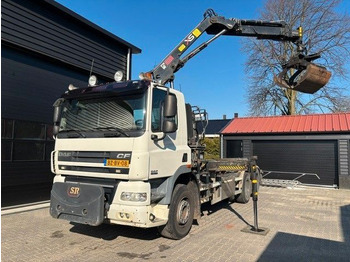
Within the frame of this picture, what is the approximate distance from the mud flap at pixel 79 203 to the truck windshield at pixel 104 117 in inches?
37.2

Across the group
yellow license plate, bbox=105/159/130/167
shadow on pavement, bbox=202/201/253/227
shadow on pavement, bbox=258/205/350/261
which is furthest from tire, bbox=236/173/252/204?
yellow license plate, bbox=105/159/130/167

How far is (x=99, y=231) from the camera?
20.4ft

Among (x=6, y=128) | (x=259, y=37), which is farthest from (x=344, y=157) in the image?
(x=6, y=128)

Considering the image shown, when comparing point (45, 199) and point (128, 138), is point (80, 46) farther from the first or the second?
point (128, 138)

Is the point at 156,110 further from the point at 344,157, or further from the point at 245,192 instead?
the point at 344,157

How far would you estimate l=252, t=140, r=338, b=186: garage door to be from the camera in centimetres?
1452

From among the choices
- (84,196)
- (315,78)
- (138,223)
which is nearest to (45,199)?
(84,196)

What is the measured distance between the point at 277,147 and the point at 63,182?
13.0 m

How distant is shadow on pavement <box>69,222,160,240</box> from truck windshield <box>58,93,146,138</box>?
211cm

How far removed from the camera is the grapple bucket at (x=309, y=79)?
25.1 ft

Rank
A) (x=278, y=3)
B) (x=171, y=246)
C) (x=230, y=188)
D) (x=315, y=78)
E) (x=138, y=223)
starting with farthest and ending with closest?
(x=278, y=3), (x=230, y=188), (x=315, y=78), (x=171, y=246), (x=138, y=223)

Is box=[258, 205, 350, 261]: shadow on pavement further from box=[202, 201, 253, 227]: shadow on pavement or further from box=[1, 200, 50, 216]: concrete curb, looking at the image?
box=[1, 200, 50, 216]: concrete curb

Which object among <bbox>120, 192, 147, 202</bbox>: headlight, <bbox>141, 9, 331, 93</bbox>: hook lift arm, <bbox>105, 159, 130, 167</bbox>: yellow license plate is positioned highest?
<bbox>141, 9, 331, 93</bbox>: hook lift arm

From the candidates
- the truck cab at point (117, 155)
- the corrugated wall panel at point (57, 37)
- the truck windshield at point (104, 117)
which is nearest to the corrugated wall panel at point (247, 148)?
the corrugated wall panel at point (57, 37)
